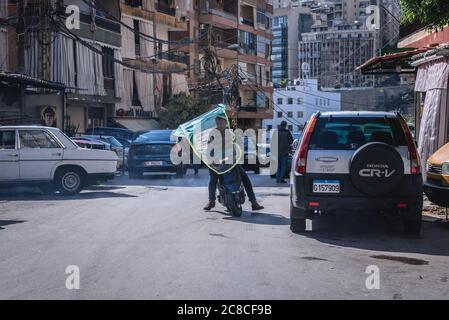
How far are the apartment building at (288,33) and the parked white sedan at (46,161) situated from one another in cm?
11513

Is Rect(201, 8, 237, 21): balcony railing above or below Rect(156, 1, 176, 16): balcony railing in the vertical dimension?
above

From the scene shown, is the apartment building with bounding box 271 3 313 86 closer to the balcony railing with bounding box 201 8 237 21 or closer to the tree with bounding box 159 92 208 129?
the balcony railing with bounding box 201 8 237 21

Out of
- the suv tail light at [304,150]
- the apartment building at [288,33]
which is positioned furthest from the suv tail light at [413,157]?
the apartment building at [288,33]

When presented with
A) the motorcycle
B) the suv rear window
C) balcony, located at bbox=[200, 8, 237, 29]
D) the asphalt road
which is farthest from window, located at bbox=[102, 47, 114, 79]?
the suv rear window

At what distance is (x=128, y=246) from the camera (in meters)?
8.44

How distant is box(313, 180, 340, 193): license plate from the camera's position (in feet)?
30.1

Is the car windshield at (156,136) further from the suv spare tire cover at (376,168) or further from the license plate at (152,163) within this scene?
the suv spare tire cover at (376,168)

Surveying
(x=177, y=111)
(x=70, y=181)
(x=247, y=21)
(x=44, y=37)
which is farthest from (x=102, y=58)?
(x=247, y=21)

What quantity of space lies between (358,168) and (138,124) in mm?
33060

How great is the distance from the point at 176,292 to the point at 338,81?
122523 millimetres

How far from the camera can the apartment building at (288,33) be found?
131125 mm

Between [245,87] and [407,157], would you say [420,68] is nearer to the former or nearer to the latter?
[407,157]

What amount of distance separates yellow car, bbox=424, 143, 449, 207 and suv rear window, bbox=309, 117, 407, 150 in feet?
4.19
